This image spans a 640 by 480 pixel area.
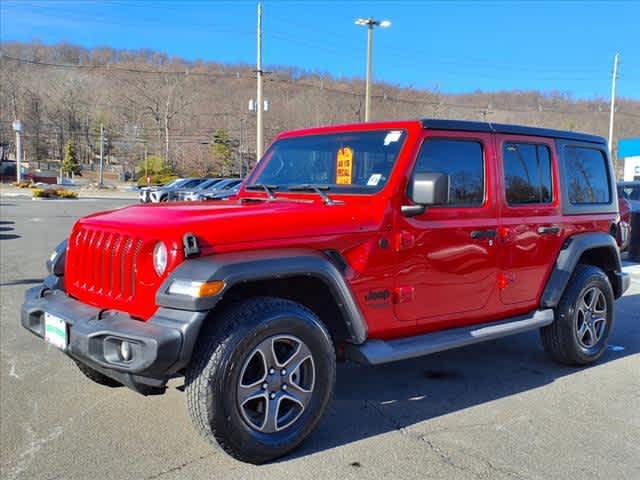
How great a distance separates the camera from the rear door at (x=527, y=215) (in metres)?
4.36

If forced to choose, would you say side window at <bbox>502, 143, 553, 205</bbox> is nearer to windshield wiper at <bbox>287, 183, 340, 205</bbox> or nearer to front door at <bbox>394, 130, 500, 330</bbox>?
front door at <bbox>394, 130, 500, 330</bbox>

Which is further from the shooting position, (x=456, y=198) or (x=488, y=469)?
(x=456, y=198)

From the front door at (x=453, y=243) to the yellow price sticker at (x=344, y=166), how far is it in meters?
0.48

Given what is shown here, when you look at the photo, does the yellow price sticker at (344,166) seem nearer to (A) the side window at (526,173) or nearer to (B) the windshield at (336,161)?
(B) the windshield at (336,161)

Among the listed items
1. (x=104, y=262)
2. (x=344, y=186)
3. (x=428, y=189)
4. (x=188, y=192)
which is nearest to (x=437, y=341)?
(x=428, y=189)

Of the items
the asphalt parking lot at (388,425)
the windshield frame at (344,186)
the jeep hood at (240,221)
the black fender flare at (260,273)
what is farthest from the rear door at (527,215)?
the black fender flare at (260,273)

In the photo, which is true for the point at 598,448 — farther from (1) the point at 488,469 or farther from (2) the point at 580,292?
(2) the point at 580,292

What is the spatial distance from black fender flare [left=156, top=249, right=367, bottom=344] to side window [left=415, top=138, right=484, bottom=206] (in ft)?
3.45

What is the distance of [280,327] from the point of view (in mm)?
3135

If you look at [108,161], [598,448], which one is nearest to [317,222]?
[598,448]

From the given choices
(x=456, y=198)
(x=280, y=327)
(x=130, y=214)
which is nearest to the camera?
(x=280, y=327)

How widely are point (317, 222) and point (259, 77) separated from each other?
28031 mm

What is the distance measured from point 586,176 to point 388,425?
2.95 metres

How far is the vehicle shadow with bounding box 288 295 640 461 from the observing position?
374cm
